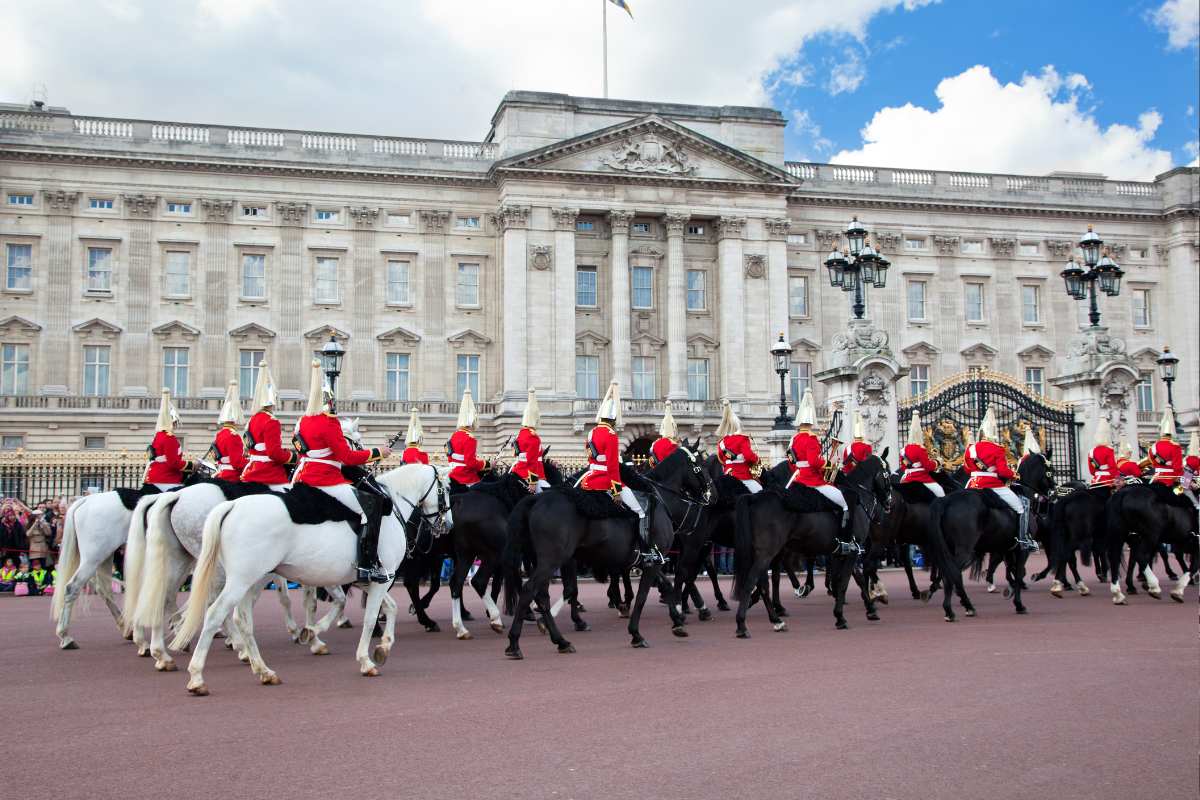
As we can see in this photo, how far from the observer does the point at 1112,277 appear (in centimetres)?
2519

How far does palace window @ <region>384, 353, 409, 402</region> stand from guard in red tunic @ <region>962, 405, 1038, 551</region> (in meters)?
33.3

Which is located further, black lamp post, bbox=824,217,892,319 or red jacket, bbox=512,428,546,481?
black lamp post, bbox=824,217,892,319

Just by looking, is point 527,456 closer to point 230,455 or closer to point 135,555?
point 230,455

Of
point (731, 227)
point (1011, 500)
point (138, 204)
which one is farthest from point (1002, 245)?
point (1011, 500)

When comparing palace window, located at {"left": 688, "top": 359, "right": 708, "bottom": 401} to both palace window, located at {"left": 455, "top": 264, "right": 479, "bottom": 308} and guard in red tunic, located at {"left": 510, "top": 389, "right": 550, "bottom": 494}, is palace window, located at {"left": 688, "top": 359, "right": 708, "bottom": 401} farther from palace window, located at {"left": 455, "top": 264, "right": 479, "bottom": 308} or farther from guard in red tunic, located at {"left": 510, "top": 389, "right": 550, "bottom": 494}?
guard in red tunic, located at {"left": 510, "top": 389, "right": 550, "bottom": 494}

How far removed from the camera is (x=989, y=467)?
55.8 feet

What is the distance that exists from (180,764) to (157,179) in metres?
42.9

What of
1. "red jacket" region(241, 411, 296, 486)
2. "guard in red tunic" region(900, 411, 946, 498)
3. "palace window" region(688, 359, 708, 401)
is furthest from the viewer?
"palace window" region(688, 359, 708, 401)

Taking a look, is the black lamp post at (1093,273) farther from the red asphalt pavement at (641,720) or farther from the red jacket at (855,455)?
the red asphalt pavement at (641,720)

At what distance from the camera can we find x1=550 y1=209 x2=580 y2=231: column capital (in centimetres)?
4800

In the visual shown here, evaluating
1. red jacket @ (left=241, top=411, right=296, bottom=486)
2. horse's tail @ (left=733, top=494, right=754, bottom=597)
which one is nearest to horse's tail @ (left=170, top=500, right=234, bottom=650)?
red jacket @ (left=241, top=411, right=296, bottom=486)

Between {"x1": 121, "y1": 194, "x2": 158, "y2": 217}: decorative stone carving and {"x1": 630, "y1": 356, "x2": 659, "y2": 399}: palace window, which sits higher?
{"x1": 121, "y1": 194, "x2": 158, "y2": 217}: decorative stone carving

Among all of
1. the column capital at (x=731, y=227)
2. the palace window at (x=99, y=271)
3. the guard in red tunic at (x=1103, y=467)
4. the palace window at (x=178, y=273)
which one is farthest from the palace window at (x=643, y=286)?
the guard in red tunic at (x=1103, y=467)

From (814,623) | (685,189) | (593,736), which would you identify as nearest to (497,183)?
(685,189)
